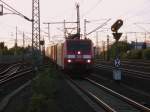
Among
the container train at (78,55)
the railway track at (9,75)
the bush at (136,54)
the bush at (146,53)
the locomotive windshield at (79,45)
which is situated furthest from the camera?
the bush at (136,54)

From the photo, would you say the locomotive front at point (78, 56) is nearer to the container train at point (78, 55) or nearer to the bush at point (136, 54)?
the container train at point (78, 55)

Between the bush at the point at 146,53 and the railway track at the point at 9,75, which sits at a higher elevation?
the bush at the point at 146,53

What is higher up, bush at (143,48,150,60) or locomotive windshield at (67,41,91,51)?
locomotive windshield at (67,41,91,51)

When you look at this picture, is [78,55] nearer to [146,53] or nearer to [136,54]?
[146,53]

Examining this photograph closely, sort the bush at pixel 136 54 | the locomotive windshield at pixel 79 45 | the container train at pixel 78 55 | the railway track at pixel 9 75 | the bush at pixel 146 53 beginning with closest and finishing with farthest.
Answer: the railway track at pixel 9 75 < the container train at pixel 78 55 < the locomotive windshield at pixel 79 45 < the bush at pixel 146 53 < the bush at pixel 136 54

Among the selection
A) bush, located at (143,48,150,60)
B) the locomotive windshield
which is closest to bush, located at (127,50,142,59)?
bush, located at (143,48,150,60)

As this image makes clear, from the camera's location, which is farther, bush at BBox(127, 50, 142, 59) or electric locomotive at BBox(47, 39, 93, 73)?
bush at BBox(127, 50, 142, 59)

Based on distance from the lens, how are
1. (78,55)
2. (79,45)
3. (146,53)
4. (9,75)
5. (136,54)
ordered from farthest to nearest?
(136,54) < (146,53) < (9,75) < (79,45) < (78,55)

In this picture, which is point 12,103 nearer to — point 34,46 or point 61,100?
point 61,100

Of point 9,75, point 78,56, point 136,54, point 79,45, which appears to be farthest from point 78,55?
point 136,54

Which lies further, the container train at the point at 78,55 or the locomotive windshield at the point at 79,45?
the locomotive windshield at the point at 79,45

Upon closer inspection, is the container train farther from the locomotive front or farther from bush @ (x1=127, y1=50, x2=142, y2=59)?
bush @ (x1=127, y1=50, x2=142, y2=59)

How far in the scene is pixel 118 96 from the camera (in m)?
22.0

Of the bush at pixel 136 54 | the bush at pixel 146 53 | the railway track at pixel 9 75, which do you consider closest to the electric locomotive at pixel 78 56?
the railway track at pixel 9 75
